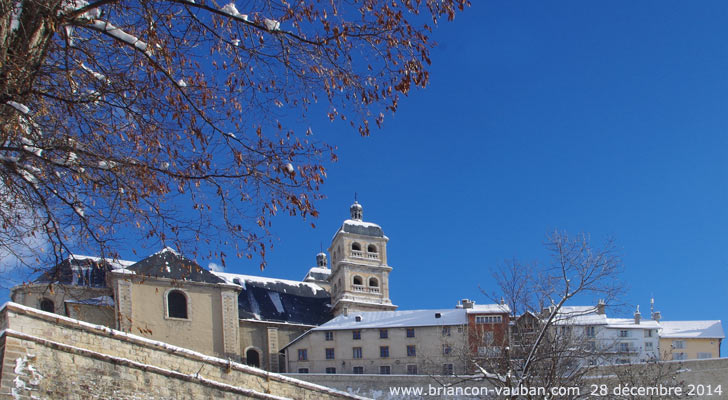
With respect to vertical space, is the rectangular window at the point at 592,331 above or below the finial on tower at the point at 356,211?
below

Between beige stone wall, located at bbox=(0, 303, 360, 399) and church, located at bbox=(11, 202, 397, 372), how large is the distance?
14.2 meters

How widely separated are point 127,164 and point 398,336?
40.2m

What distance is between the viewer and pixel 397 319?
160 feet

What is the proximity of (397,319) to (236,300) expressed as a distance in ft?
33.3

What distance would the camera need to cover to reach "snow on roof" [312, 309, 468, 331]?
157 ft

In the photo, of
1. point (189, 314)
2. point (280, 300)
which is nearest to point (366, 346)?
point (280, 300)

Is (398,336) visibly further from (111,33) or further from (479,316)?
(111,33)

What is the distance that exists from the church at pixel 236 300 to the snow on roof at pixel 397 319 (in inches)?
100

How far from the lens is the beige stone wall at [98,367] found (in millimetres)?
15555

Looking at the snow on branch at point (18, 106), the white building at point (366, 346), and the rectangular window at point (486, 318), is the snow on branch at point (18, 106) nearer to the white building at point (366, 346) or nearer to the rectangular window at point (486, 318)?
the white building at point (366, 346)

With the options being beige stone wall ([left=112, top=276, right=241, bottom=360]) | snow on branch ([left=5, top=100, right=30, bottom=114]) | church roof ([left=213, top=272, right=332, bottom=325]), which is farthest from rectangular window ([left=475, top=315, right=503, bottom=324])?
snow on branch ([left=5, top=100, right=30, bottom=114])

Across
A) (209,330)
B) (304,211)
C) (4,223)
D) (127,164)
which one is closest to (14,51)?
(127,164)

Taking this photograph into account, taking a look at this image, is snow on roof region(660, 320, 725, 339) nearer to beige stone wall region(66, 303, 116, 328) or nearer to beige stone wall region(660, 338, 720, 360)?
beige stone wall region(660, 338, 720, 360)

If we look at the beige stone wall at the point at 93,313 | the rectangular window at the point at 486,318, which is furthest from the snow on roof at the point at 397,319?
the beige stone wall at the point at 93,313
